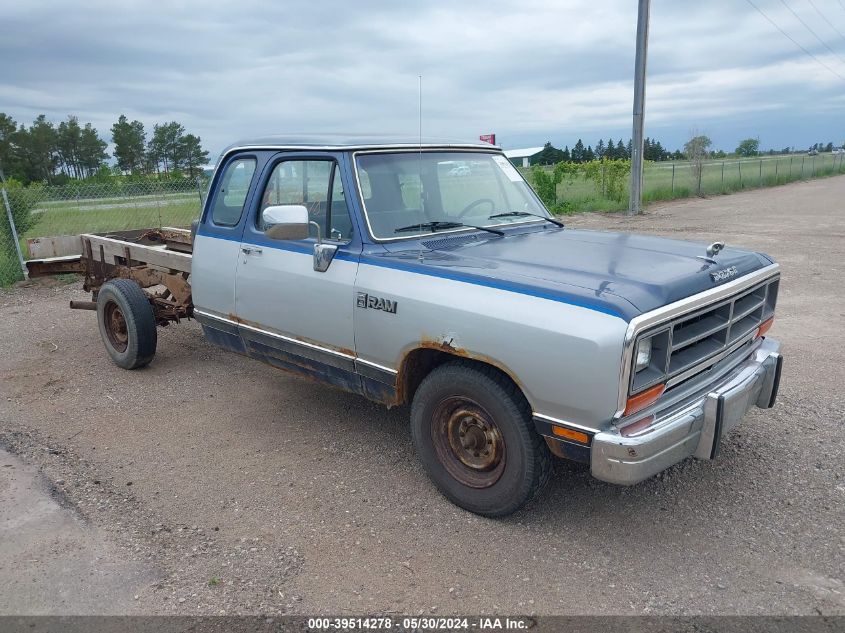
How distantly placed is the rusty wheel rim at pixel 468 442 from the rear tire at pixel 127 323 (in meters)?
3.46

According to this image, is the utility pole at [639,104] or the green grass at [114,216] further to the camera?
the utility pole at [639,104]

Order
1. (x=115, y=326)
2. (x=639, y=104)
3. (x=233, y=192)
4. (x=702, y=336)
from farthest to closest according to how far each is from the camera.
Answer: (x=639, y=104) → (x=115, y=326) → (x=233, y=192) → (x=702, y=336)

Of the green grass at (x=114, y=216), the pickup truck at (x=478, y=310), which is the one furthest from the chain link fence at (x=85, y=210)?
the pickup truck at (x=478, y=310)

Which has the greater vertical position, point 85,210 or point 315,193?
point 315,193

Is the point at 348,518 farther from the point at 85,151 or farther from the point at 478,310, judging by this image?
the point at 85,151

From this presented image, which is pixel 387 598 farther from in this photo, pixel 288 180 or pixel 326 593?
pixel 288 180

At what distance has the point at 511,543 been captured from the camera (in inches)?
139

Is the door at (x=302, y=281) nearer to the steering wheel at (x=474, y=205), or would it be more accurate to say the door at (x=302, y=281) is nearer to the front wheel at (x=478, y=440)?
the front wheel at (x=478, y=440)

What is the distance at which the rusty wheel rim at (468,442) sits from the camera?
358 cm

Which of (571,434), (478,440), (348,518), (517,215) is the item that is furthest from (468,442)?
(517,215)

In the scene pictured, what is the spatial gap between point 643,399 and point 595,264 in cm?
85

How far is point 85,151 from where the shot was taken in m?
39.9

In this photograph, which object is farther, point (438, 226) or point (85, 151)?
point (85, 151)

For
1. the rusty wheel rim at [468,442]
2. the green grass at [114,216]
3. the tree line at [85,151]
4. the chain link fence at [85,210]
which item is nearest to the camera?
the rusty wheel rim at [468,442]
